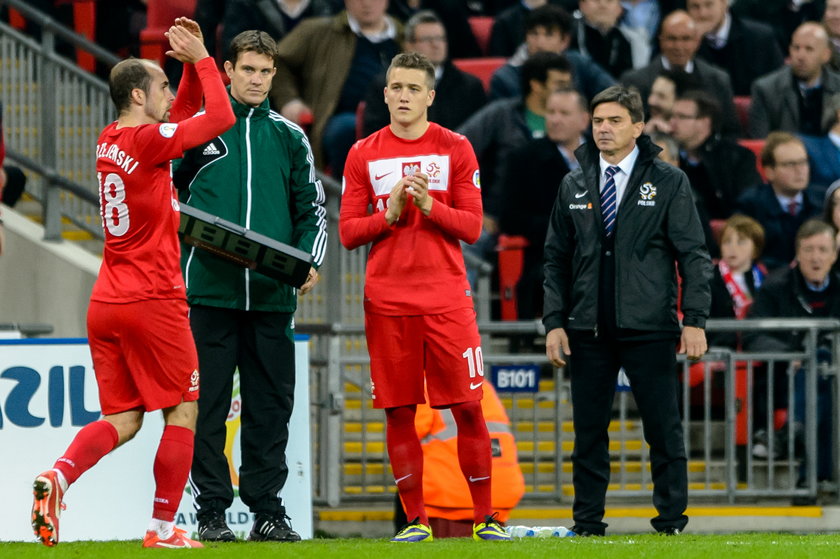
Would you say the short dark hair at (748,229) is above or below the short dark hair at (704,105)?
below

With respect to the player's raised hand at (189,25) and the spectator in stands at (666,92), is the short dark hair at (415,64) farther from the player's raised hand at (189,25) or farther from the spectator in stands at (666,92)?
the spectator in stands at (666,92)

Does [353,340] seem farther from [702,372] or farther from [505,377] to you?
[702,372]

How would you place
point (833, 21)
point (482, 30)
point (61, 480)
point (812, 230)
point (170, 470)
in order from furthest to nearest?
1. point (482, 30)
2. point (833, 21)
3. point (812, 230)
4. point (170, 470)
5. point (61, 480)

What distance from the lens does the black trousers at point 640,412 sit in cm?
808

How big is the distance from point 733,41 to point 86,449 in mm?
9495

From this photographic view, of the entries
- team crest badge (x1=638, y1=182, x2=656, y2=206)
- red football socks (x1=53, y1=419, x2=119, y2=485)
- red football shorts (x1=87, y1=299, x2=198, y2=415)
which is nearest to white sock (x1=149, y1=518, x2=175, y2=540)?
red football socks (x1=53, y1=419, x2=119, y2=485)

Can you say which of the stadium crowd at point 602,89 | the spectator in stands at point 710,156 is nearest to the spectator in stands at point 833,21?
the stadium crowd at point 602,89

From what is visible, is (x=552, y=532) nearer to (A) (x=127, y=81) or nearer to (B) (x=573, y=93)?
(A) (x=127, y=81)

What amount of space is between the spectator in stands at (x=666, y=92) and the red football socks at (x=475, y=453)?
6.18 meters

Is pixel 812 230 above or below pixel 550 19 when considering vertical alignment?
below

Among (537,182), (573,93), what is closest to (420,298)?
(537,182)

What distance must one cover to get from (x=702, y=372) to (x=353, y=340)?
98.0 inches

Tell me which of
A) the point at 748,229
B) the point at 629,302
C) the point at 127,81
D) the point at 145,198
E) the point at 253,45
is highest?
the point at 253,45

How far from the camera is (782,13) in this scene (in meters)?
15.6
